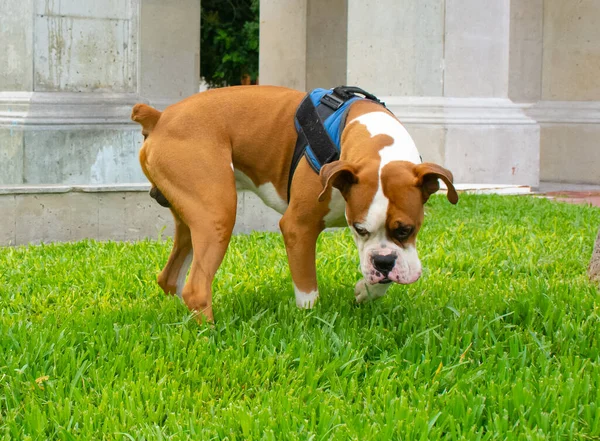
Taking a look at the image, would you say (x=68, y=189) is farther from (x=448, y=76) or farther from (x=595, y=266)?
(x=448, y=76)

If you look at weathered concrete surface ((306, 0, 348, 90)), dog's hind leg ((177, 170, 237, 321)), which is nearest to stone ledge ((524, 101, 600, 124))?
weathered concrete surface ((306, 0, 348, 90))

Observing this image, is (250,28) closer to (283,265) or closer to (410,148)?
(283,265)

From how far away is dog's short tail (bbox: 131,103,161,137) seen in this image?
4.64 m

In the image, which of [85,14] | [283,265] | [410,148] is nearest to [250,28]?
[85,14]

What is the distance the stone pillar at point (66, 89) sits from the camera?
8805 millimetres

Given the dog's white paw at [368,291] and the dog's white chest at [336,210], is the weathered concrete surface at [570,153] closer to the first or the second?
the dog's white paw at [368,291]

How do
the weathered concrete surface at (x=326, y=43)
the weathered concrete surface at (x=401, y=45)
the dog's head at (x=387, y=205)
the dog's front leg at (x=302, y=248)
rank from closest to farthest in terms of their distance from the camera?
1. the dog's head at (x=387, y=205)
2. the dog's front leg at (x=302, y=248)
3. the weathered concrete surface at (x=401, y=45)
4. the weathered concrete surface at (x=326, y=43)

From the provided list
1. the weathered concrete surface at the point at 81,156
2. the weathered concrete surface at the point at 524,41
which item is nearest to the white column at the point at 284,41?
the weathered concrete surface at the point at 524,41

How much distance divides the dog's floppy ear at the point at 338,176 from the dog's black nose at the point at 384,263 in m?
0.32

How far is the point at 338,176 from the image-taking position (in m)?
3.95

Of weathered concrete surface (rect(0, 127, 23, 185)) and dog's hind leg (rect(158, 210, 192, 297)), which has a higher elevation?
weathered concrete surface (rect(0, 127, 23, 185))

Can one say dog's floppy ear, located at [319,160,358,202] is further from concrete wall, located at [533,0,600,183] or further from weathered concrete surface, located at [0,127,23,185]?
concrete wall, located at [533,0,600,183]

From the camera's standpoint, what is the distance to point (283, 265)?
239 inches

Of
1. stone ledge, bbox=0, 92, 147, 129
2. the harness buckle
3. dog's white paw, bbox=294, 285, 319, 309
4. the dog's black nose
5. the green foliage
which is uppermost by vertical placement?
the green foliage
